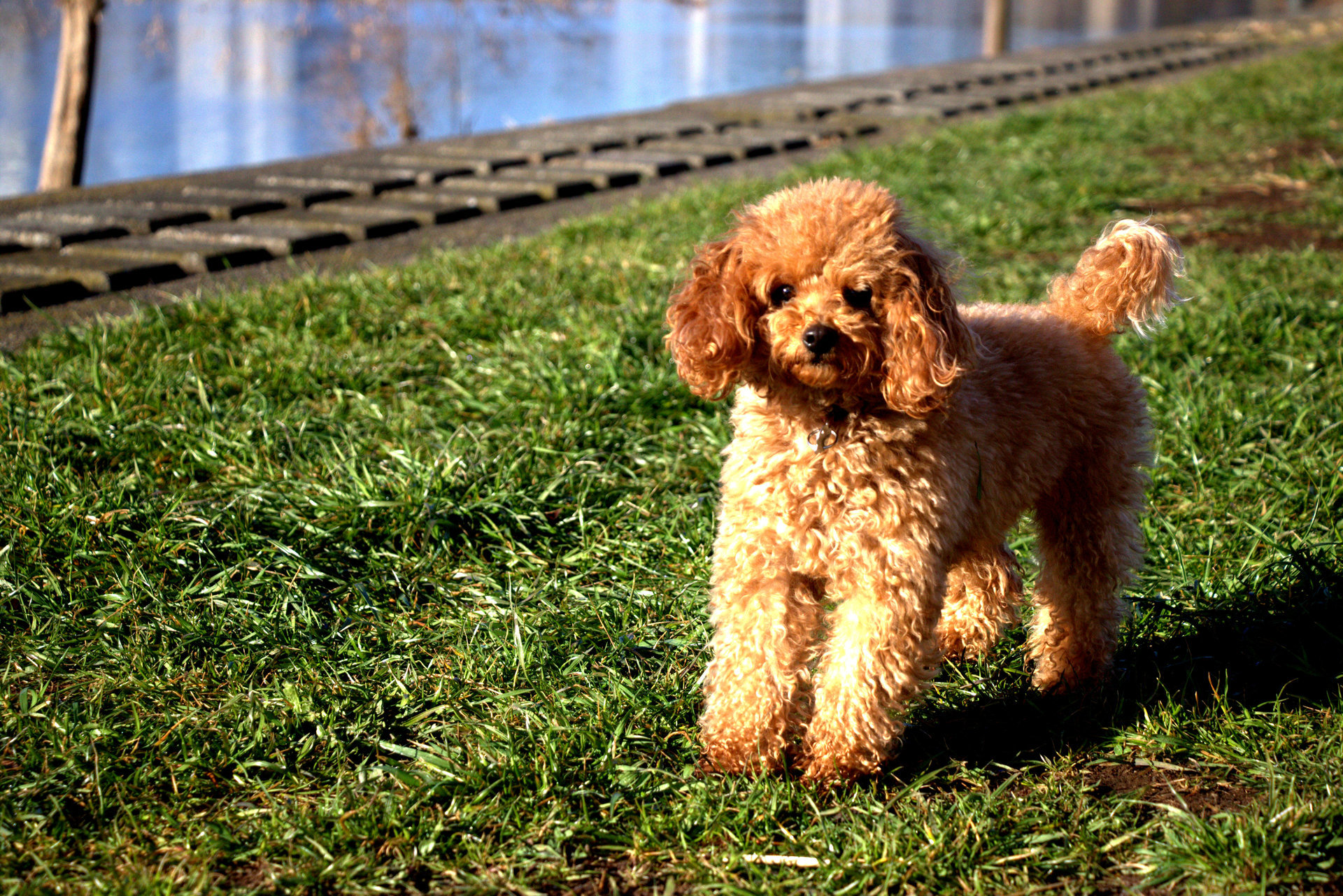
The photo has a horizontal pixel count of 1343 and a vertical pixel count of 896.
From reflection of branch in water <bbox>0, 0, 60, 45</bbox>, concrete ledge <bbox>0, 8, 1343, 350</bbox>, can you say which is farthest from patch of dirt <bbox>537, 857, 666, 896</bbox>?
reflection of branch in water <bbox>0, 0, 60, 45</bbox>

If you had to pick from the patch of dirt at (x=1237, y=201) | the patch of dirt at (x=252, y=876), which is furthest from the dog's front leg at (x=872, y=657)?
the patch of dirt at (x=1237, y=201)

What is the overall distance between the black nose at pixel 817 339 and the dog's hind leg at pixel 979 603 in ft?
3.29

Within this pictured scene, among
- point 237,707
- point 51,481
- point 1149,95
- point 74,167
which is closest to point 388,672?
point 237,707

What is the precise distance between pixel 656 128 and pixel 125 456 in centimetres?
625

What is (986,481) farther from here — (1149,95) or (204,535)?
(1149,95)

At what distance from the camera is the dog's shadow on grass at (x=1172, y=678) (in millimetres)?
2941

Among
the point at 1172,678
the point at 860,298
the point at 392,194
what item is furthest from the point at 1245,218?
the point at 860,298

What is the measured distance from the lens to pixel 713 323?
2.59 meters

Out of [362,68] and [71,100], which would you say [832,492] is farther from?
[362,68]

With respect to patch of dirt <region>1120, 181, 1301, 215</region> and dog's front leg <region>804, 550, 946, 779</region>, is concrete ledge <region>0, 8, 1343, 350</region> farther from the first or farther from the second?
dog's front leg <region>804, 550, 946, 779</region>

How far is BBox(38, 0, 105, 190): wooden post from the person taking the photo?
788 centimetres

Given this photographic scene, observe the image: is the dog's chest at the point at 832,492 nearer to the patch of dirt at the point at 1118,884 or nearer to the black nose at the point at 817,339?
the black nose at the point at 817,339

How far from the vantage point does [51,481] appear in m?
3.74

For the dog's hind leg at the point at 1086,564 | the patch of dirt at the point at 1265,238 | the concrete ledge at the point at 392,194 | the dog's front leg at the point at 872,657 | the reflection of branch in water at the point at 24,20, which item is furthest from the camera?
the reflection of branch in water at the point at 24,20
